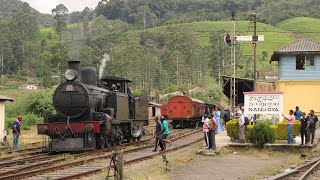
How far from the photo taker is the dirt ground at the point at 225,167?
13.2m

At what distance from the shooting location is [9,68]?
350 ft

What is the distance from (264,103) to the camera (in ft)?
73.2

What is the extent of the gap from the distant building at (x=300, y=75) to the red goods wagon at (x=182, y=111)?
7.97m

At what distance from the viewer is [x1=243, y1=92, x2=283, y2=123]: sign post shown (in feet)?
72.2

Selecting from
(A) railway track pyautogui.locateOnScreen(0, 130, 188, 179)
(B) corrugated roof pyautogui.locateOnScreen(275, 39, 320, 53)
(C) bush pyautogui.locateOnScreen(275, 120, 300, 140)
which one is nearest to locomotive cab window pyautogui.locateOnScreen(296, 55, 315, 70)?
(B) corrugated roof pyautogui.locateOnScreen(275, 39, 320, 53)

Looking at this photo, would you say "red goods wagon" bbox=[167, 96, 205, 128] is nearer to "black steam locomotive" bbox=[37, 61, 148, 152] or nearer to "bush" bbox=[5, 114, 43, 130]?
"bush" bbox=[5, 114, 43, 130]

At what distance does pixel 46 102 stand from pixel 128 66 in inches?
1243

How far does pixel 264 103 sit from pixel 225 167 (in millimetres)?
7746

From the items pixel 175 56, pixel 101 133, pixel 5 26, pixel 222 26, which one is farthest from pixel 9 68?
pixel 101 133

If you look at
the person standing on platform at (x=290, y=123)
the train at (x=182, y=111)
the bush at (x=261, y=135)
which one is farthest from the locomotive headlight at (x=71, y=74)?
the train at (x=182, y=111)

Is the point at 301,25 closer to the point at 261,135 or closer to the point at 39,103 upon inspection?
the point at 39,103

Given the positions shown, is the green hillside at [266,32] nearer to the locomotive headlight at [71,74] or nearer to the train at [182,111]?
the train at [182,111]

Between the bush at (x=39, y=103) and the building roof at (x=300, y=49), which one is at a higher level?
the building roof at (x=300, y=49)

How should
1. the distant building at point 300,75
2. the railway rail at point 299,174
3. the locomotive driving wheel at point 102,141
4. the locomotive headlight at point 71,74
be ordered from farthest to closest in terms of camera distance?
1. the distant building at point 300,75
2. the locomotive driving wheel at point 102,141
3. the locomotive headlight at point 71,74
4. the railway rail at point 299,174
